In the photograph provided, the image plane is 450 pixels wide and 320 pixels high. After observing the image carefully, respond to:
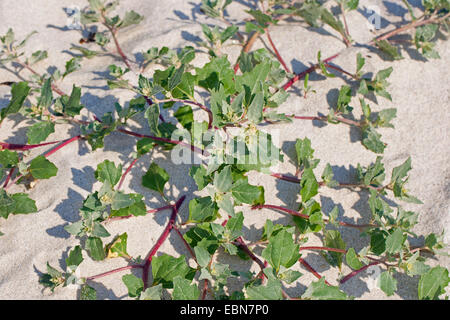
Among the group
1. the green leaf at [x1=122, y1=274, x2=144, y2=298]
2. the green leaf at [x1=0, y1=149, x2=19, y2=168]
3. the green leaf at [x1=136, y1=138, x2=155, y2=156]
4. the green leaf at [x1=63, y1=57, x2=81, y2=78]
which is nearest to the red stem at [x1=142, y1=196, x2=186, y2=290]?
the green leaf at [x1=122, y1=274, x2=144, y2=298]

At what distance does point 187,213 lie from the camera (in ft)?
7.17

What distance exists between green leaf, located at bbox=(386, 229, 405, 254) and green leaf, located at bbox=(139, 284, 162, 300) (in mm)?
1105

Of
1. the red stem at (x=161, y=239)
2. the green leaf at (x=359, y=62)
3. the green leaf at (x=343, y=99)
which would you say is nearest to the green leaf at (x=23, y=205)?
the red stem at (x=161, y=239)

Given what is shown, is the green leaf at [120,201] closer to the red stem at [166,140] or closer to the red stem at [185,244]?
the red stem at [185,244]

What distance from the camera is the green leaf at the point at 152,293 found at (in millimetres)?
1790

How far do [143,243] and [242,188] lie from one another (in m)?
0.59

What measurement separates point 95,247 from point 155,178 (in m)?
0.46

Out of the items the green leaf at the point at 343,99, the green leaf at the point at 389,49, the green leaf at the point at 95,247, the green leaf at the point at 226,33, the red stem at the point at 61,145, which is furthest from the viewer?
the green leaf at the point at 389,49

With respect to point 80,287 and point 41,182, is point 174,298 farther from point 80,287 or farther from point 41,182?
point 41,182

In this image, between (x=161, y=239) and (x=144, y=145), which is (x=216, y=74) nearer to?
(x=144, y=145)

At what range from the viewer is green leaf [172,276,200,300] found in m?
1.76

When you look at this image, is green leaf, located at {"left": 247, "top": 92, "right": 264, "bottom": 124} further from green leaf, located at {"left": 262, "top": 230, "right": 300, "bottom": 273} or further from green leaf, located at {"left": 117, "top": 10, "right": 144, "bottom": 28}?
green leaf, located at {"left": 117, "top": 10, "right": 144, "bottom": 28}

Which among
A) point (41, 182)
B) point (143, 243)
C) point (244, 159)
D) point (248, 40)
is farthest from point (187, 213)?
point (248, 40)

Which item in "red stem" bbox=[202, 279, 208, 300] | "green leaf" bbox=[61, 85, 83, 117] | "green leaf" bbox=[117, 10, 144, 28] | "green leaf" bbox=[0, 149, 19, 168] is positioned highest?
"green leaf" bbox=[117, 10, 144, 28]
